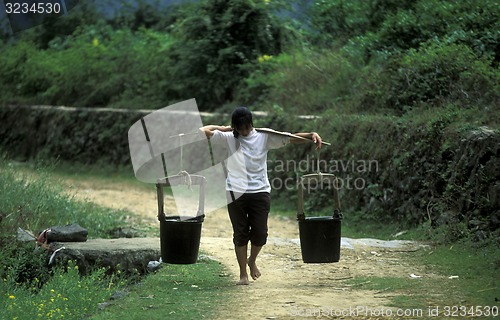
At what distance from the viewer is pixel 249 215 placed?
8.15 metres

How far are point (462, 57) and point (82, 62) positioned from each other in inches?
479

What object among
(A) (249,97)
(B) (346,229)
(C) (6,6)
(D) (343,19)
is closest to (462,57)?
(B) (346,229)

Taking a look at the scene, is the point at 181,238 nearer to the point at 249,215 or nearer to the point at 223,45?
the point at 249,215

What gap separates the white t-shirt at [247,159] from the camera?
8000mm

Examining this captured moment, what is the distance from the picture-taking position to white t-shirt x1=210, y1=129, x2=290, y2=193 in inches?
315

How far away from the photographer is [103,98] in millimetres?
22031

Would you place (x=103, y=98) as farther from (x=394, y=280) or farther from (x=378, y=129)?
(x=394, y=280)

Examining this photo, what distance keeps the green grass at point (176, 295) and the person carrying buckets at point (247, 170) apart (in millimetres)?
596

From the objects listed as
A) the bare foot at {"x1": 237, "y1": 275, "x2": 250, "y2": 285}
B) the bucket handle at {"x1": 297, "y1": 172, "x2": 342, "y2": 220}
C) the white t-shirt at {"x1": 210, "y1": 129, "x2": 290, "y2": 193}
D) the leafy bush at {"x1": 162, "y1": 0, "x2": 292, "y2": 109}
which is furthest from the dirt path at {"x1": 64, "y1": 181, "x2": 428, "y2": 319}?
the leafy bush at {"x1": 162, "y1": 0, "x2": 292, "y2": 109}

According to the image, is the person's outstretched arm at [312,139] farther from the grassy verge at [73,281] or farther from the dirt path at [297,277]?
the grassy verge at [73,281]

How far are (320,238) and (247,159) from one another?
1001 mm

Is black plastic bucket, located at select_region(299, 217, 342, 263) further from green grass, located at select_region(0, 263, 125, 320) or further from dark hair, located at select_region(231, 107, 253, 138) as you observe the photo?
green grass, located at select_region(0, 263, 125, 320)

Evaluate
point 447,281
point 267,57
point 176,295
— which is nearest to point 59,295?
point 176,295

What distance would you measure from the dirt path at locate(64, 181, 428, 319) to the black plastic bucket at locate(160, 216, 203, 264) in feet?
1.90
